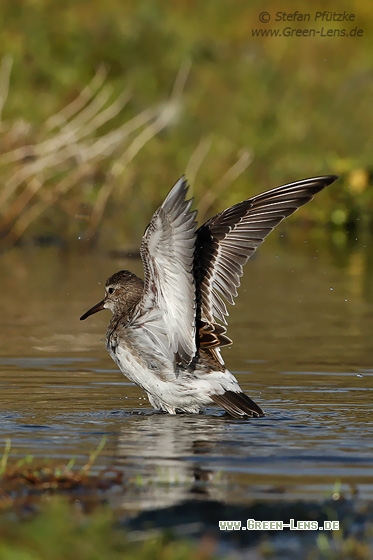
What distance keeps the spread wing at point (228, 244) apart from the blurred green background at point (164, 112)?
28.8 ft

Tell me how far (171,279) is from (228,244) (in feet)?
3.01

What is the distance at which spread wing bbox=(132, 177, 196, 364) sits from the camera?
743cm

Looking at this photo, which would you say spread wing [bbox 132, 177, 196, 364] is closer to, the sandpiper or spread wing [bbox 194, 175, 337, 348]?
the sandpiper

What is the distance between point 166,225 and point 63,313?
5.95 metres

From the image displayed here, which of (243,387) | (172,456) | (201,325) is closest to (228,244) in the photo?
(201,325)

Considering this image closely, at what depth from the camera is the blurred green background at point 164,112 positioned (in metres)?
18.8

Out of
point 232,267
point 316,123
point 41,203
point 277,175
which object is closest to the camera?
point 232,267

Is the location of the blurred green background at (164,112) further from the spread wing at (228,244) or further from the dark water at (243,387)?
the spread wing at (228,244)

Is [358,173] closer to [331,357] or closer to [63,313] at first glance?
[63,313]

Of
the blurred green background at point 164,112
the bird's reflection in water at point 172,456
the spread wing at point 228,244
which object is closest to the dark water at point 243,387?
the bird's reflection in water at point 172,456

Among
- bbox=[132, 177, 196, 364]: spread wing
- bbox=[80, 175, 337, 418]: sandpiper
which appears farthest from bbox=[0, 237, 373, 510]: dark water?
bbox=[132, 177, 196, 364]: spread wing

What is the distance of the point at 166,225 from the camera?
7.47 meters

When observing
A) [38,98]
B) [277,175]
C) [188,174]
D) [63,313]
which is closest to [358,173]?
[277,175]

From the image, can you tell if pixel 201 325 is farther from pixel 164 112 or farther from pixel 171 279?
pixel 164 112
